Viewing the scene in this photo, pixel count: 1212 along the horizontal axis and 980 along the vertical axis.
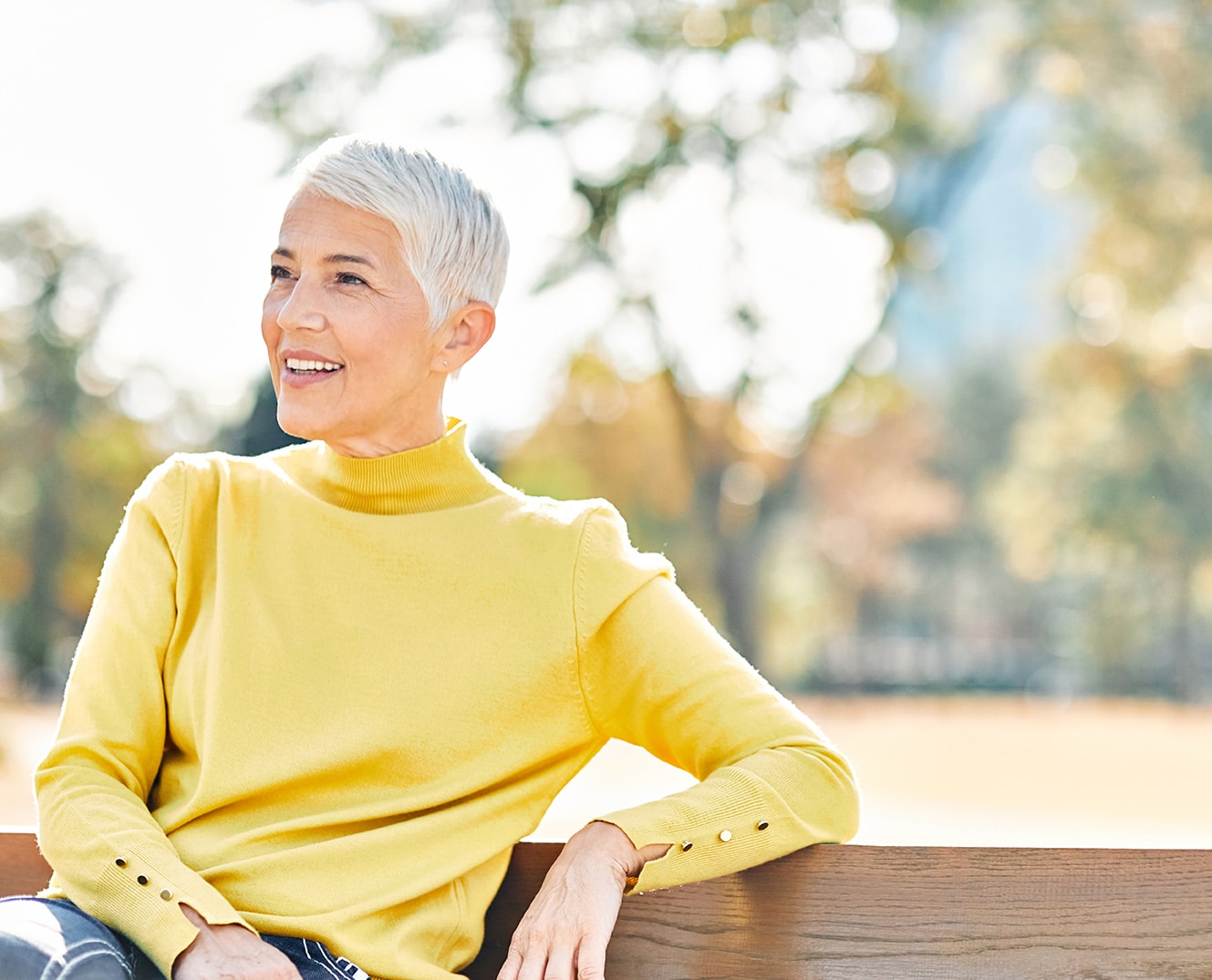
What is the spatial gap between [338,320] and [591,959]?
828 mm

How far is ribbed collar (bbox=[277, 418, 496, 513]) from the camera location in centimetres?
201

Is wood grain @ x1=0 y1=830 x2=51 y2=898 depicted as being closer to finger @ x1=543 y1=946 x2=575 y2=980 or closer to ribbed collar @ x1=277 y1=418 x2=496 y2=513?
ribbed collar @ x1=277 y1=418 x2=496 y2=513

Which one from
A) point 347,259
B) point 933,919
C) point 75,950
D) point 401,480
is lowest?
point 933,919

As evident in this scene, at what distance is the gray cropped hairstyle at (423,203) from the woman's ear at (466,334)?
0.02 meters

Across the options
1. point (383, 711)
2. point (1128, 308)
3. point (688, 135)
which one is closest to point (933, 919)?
point (383, 711)

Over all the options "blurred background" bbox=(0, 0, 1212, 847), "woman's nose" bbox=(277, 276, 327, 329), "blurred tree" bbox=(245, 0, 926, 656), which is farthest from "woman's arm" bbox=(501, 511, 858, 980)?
"blurred tree" bbox=(245, 0, 926, 656)

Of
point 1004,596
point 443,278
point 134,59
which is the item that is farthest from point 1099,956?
point 1004,596

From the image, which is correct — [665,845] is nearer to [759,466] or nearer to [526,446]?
[759,466]

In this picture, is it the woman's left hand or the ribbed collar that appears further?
the ribbed collar

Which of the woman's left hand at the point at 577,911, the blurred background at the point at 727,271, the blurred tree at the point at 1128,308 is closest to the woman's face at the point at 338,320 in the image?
the woman's left hand at the point at 577,911

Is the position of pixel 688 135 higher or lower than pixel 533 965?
higher

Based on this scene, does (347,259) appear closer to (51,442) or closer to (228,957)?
(228,957)

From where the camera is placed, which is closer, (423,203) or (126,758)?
(126,758)

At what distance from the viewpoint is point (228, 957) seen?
1645mm
